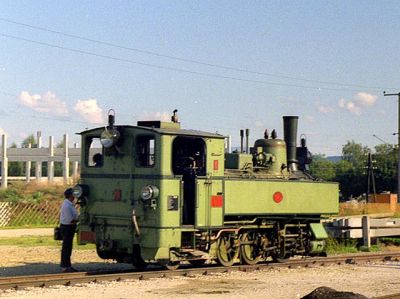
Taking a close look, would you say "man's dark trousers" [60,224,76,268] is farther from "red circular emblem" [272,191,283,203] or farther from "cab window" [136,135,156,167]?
"red circular emblem" [272,191,283,203]

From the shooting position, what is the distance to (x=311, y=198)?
58.2 ft

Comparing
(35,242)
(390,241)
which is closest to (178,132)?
(35,242)

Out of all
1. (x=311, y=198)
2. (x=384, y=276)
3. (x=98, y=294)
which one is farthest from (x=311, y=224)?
(x=98, y=294)

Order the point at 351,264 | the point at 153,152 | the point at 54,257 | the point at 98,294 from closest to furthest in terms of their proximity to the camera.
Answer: the point at 98,294 < the point at 153,152 < the point at 351,264 < the point at 54,257

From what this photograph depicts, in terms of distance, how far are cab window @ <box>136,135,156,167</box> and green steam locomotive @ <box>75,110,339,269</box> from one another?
0.8 inches

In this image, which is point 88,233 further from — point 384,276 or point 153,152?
point 384,276

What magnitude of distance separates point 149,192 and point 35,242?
1097cm

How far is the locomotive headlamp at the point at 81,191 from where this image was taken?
15.4 meters

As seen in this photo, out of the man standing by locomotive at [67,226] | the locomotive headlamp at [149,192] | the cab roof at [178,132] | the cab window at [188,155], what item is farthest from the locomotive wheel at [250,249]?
the man standing by locomotive at [67,226]

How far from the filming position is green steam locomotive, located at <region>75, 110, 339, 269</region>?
1435cm

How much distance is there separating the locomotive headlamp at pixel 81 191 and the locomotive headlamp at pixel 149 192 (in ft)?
6.01

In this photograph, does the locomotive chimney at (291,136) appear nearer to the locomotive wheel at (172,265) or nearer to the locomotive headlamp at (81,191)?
the locomotive wheel at (172,265)

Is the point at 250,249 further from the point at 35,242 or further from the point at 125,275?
the point at 35,242

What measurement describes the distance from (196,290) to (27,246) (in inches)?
428
